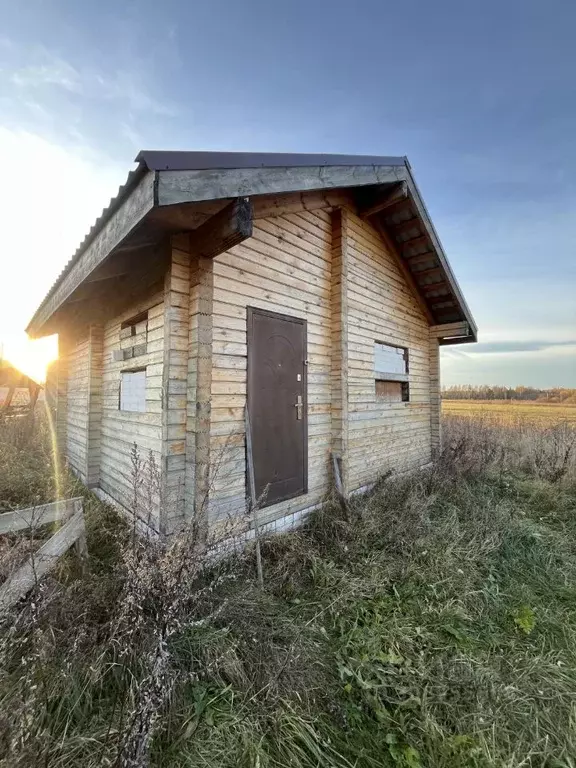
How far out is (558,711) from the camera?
6.86 ft

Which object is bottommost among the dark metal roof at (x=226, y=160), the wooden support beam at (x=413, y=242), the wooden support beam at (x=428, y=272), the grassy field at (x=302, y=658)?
the grassy field at (x=302, y=658)

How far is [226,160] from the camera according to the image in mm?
2574

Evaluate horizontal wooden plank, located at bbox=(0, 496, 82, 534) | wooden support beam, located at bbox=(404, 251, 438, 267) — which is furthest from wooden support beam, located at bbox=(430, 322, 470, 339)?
horizontal wooden plank, located at bbox=(0, 496, 82, 534)

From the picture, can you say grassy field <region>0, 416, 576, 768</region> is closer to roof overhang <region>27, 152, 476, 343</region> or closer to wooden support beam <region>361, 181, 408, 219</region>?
roof overhang <region>27, 152, 476, 343</region>

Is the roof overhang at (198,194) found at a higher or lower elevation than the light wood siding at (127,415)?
higher

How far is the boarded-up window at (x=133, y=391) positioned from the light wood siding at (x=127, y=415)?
0.09 meters

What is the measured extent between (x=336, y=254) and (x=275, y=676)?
5.00 metres

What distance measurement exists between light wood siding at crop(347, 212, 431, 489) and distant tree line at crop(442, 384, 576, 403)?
65.4 feet

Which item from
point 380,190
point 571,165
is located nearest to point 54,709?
point 380,190

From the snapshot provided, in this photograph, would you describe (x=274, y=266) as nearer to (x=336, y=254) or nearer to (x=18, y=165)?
(x=336, y=254)

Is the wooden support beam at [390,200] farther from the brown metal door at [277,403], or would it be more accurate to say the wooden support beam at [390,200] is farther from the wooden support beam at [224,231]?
the wooden support beam at [224,231]

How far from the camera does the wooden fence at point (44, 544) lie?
2.24 m

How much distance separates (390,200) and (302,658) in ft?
19.2

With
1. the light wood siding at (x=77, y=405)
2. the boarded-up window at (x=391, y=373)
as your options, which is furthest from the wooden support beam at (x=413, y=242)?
the light wood siding at (x=77, y=405)
